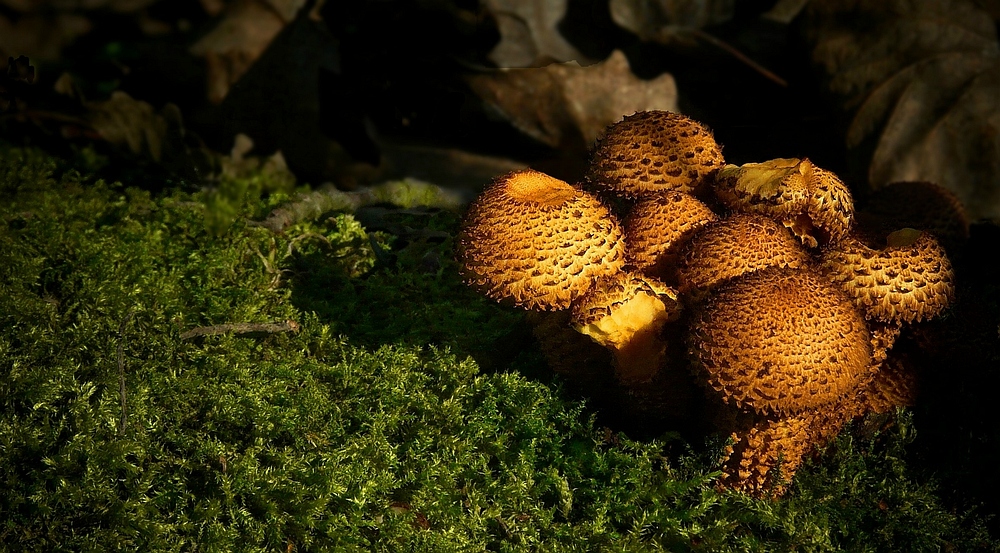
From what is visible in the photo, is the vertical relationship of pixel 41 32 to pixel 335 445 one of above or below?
below

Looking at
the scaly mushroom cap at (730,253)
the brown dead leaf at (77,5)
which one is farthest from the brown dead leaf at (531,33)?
the scaly mushroom cap at (730,253)

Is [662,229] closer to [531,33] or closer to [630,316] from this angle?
[630,316]

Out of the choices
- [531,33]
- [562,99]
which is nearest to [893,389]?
[562,99]

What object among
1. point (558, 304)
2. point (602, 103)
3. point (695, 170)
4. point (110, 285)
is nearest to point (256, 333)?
point (110, 285)

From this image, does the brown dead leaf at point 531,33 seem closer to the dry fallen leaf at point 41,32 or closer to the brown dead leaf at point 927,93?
the brown dead leaf at point 927,93

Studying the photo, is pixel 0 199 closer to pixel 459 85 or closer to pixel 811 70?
pixel 459 85

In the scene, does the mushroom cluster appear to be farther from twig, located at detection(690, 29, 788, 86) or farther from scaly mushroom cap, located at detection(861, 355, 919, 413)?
twig, located at detection(690, 29, 788, 86)

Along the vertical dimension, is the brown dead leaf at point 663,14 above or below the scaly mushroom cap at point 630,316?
below
